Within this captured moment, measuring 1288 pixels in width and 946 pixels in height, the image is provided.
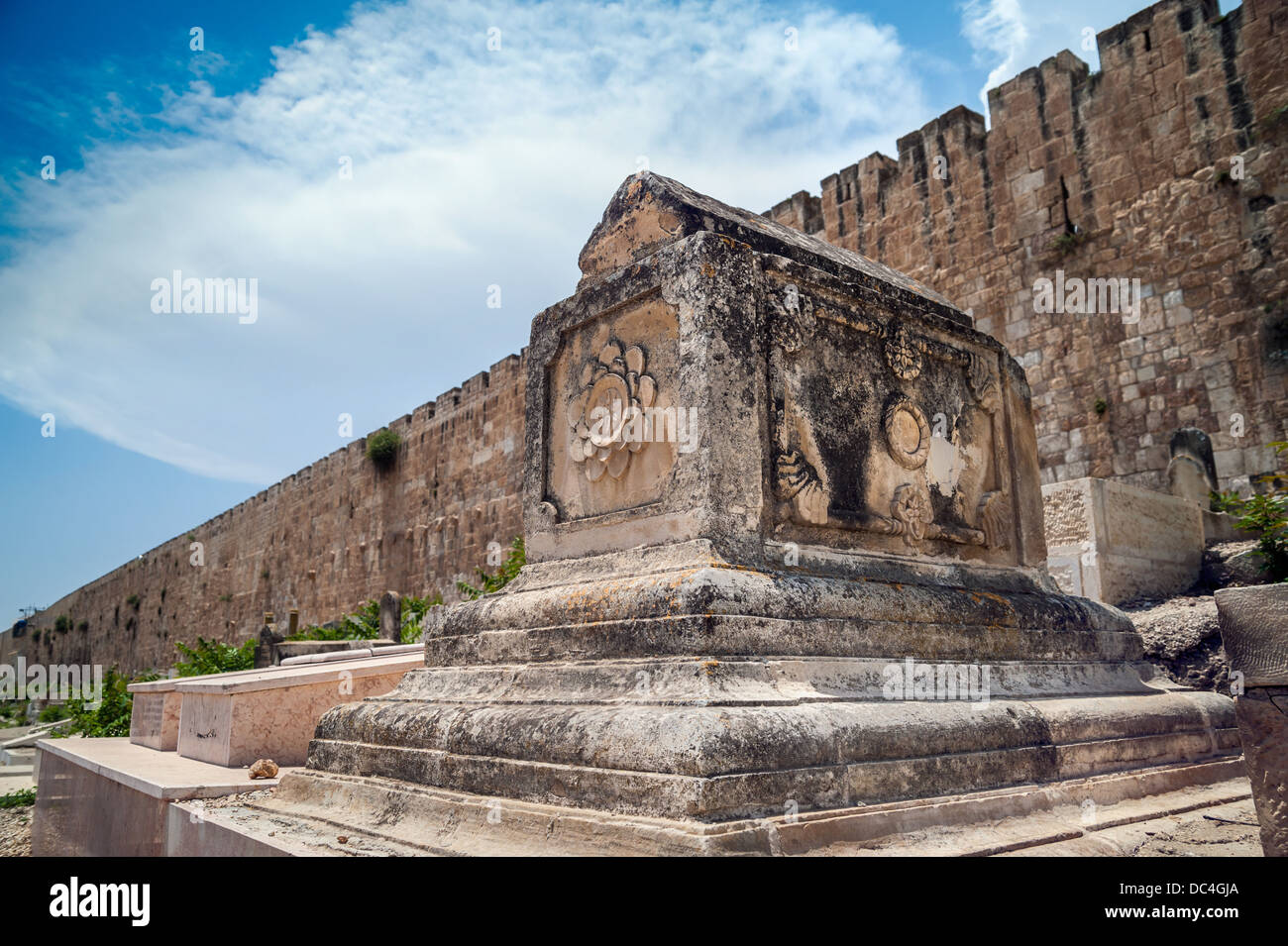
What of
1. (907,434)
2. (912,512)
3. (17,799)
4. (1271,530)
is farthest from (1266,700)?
(17,799)

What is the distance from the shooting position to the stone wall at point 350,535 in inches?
677

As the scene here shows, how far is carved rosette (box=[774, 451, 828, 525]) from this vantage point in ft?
11.4

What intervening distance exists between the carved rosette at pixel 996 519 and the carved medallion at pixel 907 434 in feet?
1.70

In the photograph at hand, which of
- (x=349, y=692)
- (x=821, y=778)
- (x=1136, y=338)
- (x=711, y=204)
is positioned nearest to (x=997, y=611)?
(x=821, y=778)

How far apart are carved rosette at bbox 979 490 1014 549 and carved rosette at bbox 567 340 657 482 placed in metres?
1.85

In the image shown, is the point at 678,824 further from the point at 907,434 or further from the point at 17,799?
the point at 17,799

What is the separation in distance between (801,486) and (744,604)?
0.69m

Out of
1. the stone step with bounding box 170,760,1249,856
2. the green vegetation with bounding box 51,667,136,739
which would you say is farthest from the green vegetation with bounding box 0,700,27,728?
the stone step with bounding box 170,760,1249,856

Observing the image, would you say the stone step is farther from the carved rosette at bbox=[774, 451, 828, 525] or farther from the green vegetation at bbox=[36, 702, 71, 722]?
the green vegetation at bbox=[36, 702, 71, 722]

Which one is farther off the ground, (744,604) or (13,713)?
(744,604)

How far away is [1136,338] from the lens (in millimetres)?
9875

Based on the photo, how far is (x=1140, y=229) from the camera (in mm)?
9938
